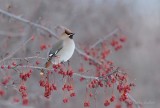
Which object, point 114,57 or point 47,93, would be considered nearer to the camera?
point 47,93

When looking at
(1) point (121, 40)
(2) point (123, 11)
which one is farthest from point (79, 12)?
(1) point (121, 40)

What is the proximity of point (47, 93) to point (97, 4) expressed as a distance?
821cm

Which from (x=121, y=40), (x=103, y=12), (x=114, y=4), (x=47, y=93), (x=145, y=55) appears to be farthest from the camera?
(x=145, y=55)

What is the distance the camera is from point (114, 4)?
1354 centimetres

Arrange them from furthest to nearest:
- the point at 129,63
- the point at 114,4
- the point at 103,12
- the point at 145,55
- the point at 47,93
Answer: the point at 145,55 < the point at 129,63 < the point at 114,4 < the point at 103,12 < the point at 47,93

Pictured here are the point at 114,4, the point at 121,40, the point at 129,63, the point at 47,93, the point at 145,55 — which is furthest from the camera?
the point at 145,55

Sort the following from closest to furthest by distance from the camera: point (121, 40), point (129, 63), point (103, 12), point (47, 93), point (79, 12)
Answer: point (47, 93) < point (121, 40) < point (79, 12) < point (103, 12) < point (129, 63)

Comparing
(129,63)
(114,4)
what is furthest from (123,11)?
(129,63)

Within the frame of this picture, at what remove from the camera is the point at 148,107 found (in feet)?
46.8

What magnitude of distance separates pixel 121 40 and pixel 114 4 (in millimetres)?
7019

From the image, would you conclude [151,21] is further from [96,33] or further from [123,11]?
[96,33]

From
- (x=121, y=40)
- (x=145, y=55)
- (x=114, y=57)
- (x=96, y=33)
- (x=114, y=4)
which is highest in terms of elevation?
(x=145, y=55)

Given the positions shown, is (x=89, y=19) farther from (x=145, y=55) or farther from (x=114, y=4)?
(x=145, y=55)

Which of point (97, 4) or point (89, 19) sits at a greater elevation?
point (97, 4)
